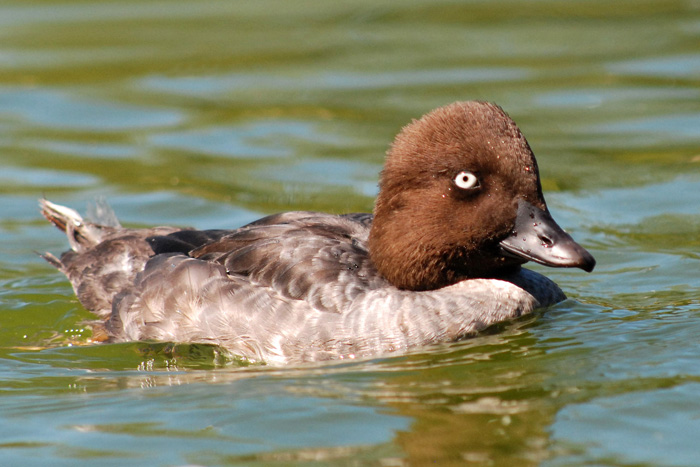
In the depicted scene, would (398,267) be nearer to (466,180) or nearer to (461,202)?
(461,202)

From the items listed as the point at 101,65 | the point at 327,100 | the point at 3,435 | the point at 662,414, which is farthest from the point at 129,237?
the point at 101,65

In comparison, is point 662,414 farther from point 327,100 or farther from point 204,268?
point 327,100

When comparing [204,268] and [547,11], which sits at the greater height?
[547,11]

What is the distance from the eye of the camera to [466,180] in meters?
7.22

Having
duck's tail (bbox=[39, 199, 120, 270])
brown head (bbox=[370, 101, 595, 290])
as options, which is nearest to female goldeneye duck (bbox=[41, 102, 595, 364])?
brown head (bbox=[370, 101, 595, 290])

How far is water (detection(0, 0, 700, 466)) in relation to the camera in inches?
238

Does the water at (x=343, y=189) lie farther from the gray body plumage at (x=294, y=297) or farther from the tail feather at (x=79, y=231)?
the tail feather at (x=79, y=231)

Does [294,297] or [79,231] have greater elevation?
[79,231]

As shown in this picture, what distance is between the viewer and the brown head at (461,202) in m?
7.11

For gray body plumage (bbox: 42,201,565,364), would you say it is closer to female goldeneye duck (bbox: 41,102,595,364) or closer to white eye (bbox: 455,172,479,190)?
female goldeneye duck (bbox: 41,102,595,364)

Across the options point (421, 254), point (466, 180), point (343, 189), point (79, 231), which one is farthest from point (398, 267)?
point (343, 189)

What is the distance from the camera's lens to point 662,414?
20.0 ft

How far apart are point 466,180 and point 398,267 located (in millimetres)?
771

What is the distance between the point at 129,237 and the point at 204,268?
3.97 feet
